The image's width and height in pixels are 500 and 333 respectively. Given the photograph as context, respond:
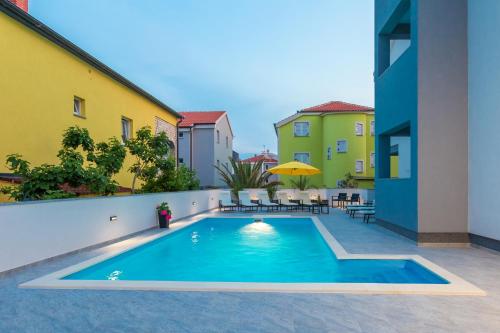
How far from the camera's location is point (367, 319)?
434 centimetres

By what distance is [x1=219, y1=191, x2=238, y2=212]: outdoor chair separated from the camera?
19300 millimetres

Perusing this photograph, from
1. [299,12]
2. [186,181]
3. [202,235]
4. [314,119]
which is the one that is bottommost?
[202,235]

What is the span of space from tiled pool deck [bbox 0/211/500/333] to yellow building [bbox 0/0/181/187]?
5387 mm

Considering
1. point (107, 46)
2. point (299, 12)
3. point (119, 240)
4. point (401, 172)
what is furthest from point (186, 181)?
point (107, 46)

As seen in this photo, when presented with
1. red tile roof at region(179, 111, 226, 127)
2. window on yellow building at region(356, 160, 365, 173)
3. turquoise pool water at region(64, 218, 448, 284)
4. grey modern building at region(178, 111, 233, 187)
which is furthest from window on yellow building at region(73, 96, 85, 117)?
window on yellow building at region(356, 160, 365, 173)

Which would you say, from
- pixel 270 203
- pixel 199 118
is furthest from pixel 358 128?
pixel 270 203

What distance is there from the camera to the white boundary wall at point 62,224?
6359 millimetres

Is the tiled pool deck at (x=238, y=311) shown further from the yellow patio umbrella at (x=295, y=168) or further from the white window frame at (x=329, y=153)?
the white window frame at (x=329, y=153)

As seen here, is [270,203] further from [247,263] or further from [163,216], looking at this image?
[247,263]

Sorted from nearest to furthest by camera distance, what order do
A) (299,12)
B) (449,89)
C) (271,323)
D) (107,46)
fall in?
(271,323), (449,89), (299,12), (107,46)

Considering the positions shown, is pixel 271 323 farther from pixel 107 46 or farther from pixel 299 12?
pixel 107 46

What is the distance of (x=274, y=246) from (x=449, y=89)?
6.66 metres

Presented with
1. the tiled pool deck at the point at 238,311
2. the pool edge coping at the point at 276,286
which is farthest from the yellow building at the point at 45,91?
the tiled pool deck at the point at 238,311

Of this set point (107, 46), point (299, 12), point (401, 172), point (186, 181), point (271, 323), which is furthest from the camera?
point (107, 46)
